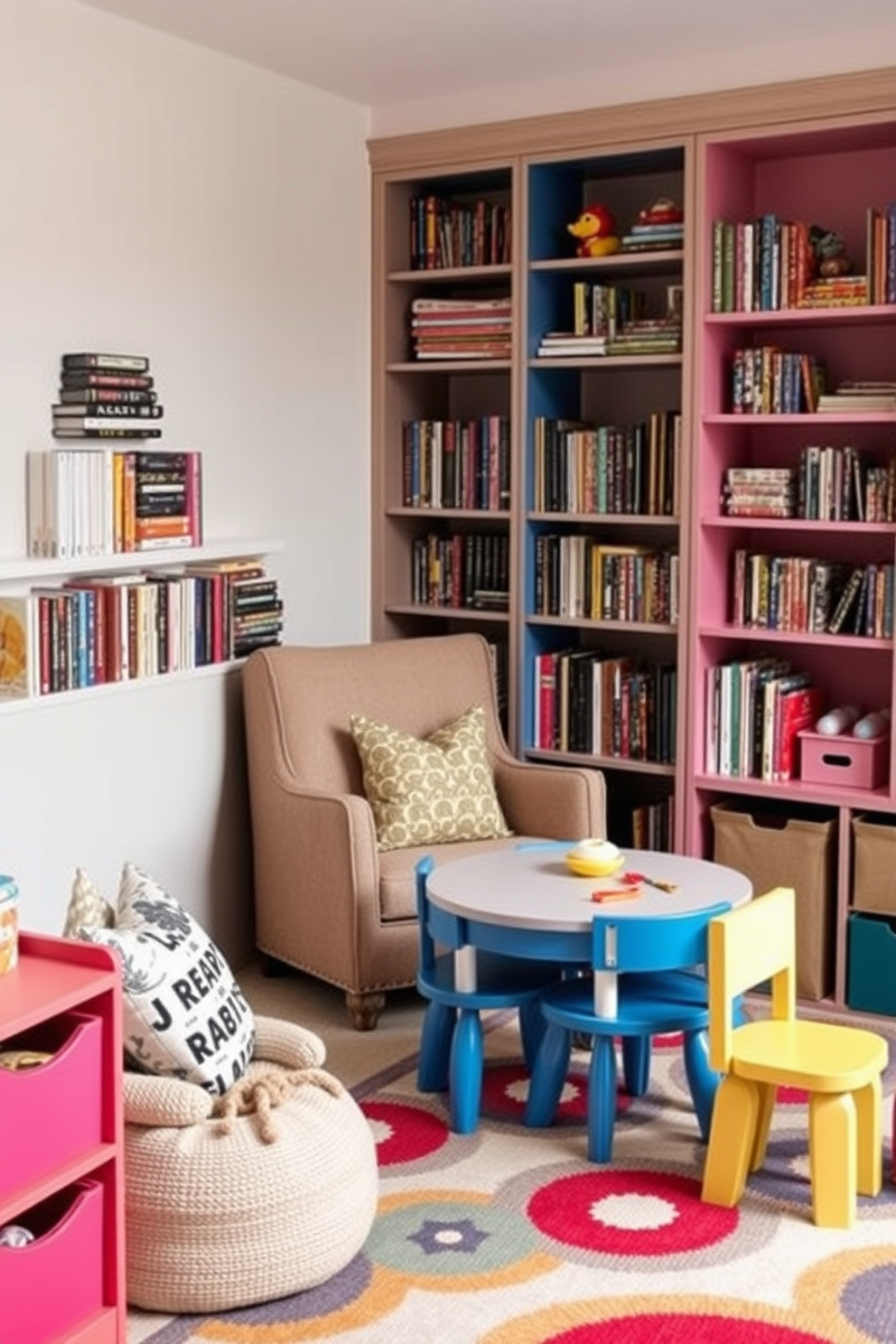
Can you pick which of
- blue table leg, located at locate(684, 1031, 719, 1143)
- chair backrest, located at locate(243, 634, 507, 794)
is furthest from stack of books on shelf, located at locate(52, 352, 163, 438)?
blue table leg, located at locate(684, 1031, 719, 1143)

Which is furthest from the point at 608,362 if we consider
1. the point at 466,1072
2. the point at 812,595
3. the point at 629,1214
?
the point at 629,1214

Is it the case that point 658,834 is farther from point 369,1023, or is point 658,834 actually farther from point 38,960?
point 38,960

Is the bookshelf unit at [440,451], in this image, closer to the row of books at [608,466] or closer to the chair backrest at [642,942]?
the row of books at [608,466]

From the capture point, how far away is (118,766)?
13.7ft

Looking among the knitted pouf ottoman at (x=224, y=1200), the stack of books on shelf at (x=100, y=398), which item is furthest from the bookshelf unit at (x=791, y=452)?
the knitted pouf ottoman at (x=224, y=1200)

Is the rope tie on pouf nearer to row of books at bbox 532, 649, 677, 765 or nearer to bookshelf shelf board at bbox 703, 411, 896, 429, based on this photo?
row of books at bbox 532, 649, 677, 765

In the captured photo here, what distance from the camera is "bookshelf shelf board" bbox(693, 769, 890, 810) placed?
4.36m

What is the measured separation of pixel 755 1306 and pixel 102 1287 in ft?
3.49

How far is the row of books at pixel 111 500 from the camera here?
3.94 meters

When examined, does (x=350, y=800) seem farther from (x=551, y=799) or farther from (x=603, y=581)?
(x=603, y=581)

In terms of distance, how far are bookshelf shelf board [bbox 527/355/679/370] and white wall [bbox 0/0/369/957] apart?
61 cm

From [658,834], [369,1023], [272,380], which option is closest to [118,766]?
[369,1023]

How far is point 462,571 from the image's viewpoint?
203 inches

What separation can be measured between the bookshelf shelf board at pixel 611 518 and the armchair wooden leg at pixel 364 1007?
4.70ft
